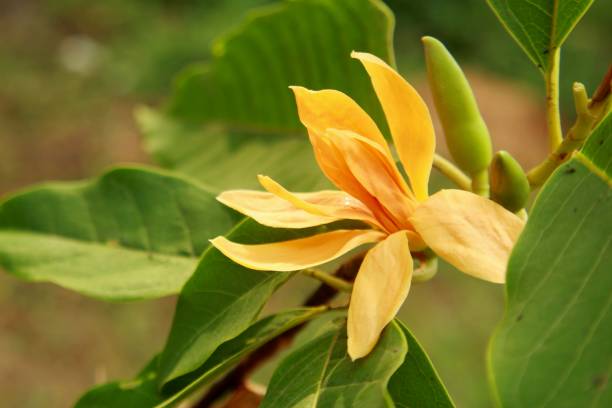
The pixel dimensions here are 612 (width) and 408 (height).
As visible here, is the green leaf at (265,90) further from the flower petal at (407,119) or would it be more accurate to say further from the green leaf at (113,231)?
the flower petal at (407,119)

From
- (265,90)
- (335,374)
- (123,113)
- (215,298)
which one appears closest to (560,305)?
(335,374)

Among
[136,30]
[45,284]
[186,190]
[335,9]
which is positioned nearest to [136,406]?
[186,190]

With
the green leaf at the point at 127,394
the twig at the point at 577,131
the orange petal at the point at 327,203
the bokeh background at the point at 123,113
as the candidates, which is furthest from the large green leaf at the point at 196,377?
the bokeh background at the point at 123,113

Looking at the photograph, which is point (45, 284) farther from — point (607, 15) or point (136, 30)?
point (607, 15)

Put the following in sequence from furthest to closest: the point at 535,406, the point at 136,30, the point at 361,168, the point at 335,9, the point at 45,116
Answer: the point at 136,30
the point at 45,116
the point at 335,9
the point at 361,168
the point at 535,406

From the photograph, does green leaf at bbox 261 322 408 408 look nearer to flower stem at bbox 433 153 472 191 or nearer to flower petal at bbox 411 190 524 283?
flower petal at bbox 411 190 524 283
